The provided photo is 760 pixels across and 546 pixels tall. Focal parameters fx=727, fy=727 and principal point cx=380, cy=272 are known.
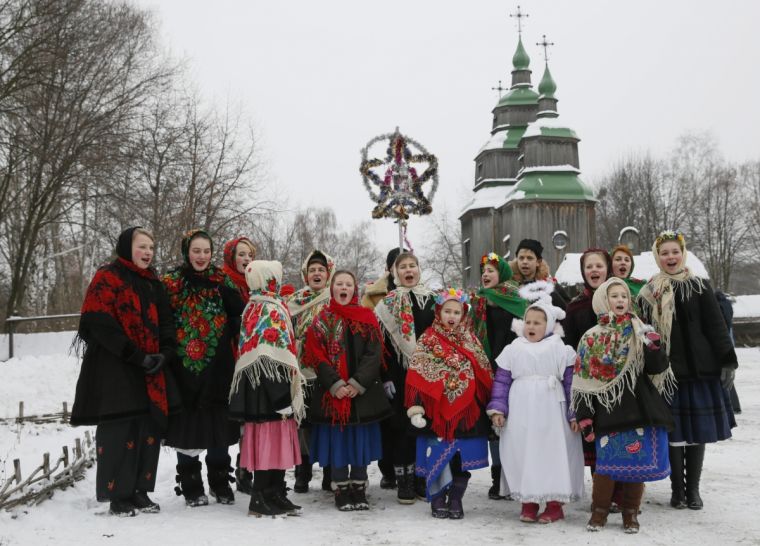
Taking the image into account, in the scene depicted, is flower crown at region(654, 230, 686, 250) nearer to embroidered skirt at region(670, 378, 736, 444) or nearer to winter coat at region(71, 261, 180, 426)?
embroidered skirt at region(670, 378, 736, 444)

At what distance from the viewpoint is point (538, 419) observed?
16.9 feet

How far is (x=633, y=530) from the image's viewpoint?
186 inches

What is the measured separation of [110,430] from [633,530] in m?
3.62

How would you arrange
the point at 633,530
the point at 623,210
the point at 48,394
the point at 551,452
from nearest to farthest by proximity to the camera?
the point at 633,530
the point at 551,452
the point at 48,394
the point at 623,210

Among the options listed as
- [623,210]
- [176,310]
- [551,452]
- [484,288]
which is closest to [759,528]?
[551,452]

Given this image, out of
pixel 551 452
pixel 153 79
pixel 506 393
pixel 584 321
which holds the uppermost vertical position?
pixel 153 79

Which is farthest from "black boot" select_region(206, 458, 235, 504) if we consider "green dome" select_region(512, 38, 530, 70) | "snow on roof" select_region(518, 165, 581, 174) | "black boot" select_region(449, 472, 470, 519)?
"green dome" select_region(512, 38, 530, 70)

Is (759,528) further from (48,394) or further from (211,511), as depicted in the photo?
(48,394)

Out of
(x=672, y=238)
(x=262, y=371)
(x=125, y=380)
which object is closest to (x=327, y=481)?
(x=262, y=371)

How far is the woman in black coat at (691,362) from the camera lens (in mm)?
5309

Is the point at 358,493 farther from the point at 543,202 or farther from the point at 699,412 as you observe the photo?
the point at 543,202

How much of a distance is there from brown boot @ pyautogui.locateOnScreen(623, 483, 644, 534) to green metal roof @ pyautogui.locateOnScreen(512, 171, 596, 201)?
93.0 feet

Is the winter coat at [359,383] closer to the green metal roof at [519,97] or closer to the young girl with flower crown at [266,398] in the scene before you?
the young girl with flower crown at [266,398]

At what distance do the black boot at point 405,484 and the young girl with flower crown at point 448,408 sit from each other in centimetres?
42
